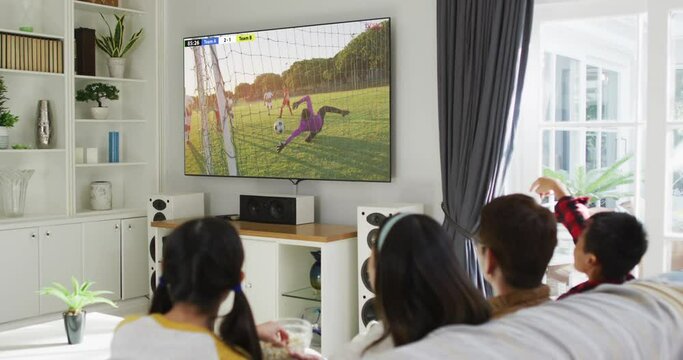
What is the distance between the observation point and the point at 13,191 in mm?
A: 5363

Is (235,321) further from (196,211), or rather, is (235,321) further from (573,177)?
(196,211)

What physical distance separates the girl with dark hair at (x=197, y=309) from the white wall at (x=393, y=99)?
9.88ft

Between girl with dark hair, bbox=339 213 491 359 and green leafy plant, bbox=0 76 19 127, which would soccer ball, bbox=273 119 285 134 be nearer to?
green leafy plant, bbox=0 76 19 127

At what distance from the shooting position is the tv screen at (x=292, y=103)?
16.1ft

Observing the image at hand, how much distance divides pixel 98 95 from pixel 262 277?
1.97m

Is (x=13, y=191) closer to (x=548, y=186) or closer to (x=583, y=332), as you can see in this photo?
(x=548, y=186)

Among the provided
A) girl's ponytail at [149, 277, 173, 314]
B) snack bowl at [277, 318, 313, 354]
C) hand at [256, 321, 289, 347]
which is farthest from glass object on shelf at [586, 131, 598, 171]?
girl's ponytail at [149, 277, 173, 314]

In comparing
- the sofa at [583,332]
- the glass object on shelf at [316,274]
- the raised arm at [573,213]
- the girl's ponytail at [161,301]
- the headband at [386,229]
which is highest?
the headband at [386,229]

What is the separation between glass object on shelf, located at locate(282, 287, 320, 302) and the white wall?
1.67ft

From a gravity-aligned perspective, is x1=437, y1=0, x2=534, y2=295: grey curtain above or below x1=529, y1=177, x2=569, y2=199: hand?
above

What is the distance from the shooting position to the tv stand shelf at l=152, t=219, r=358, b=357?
4.63m

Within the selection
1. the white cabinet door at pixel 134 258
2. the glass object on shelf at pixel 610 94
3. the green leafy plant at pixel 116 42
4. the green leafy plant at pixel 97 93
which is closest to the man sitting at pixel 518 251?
the glass object on shelf at pixel 610 94

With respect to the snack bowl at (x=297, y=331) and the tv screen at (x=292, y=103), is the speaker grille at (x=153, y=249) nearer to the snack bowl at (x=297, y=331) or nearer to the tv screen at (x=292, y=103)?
the tv screen at (x=292, y=103)

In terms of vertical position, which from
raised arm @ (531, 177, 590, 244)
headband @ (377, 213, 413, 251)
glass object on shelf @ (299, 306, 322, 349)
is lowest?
glass object on shelf @ (299, 306, 322, 349)
